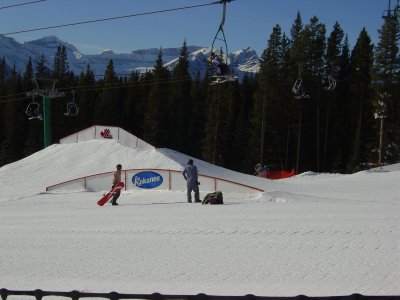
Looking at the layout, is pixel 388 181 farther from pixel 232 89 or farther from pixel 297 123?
pixel 232 89

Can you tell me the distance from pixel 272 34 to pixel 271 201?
35.9 meters

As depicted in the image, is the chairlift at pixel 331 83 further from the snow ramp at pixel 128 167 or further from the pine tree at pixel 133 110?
the pine tree at pixel 133 110

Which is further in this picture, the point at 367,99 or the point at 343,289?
the point at 367,99

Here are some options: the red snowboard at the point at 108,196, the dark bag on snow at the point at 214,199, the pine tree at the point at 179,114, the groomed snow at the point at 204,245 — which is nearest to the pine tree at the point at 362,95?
the pine tree at the point at 179,114

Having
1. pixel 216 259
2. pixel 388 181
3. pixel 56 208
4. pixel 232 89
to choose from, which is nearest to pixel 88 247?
pixel 216 259

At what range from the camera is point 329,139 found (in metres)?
49.2

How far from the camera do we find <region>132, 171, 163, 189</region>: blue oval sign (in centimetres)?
2120

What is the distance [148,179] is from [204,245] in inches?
448

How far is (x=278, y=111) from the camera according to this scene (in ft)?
160

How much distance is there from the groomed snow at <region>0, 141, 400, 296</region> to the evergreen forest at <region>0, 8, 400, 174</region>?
2530 cm

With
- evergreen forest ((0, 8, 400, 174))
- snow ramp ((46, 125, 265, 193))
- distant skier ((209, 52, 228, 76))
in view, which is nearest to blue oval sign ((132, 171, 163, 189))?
snow ramp ((46, 125, 265, 193))

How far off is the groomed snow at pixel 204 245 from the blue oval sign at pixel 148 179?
0.95 m

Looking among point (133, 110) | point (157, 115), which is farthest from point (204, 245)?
point (133, 110)

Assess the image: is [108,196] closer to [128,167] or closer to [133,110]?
[128,167]
